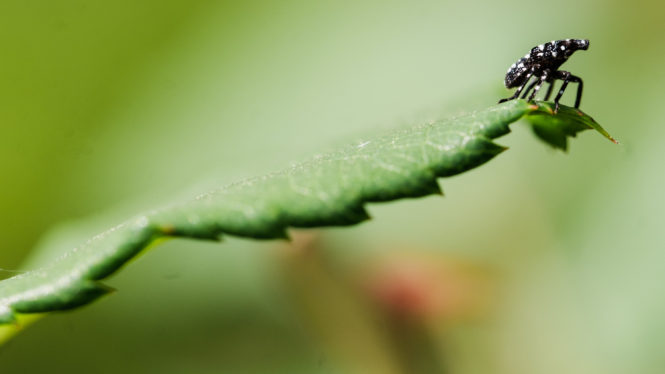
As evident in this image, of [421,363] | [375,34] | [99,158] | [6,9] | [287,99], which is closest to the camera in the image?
[421,363]

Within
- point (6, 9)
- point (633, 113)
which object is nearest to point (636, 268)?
point (633, 113)

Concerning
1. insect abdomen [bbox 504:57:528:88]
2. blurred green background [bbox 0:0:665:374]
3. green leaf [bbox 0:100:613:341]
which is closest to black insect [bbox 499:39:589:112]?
insect abdomen [bbox 504:57:528:88]

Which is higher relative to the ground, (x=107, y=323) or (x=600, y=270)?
(x=107, y=323)

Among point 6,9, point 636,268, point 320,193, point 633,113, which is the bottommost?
point 636,268

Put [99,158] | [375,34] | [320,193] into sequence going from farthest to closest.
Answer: [375,34] → [99,158] → [320,193]

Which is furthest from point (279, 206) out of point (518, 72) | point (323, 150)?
point (518, 72)

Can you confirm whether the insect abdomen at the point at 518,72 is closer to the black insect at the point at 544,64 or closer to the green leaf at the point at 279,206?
the black insect at the point at 544,64

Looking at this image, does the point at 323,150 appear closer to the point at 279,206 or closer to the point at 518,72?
the point at 518,72

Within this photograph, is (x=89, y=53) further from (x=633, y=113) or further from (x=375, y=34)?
(x=633, y=113)
